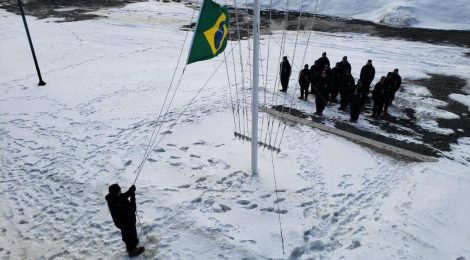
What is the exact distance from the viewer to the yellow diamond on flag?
5.95m

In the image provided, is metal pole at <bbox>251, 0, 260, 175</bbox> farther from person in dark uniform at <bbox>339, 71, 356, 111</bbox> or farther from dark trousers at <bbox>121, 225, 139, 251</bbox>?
person in dark uniform at <bbox>339, 71, 356, 111</bbox>

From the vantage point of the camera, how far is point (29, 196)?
7520mm

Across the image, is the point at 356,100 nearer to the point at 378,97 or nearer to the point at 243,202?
the point at 378,97

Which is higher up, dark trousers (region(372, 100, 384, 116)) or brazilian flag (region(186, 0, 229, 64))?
brazilian flag (region(186, 0, 229, 64))

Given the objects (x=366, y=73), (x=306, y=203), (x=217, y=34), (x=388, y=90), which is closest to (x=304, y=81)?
(x=366, y=73)

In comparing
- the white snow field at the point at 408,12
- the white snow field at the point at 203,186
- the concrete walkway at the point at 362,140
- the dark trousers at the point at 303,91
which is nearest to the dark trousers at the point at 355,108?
the white snow field at the point at 203,186

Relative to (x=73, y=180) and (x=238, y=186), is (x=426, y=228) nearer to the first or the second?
(x=238, y=186)

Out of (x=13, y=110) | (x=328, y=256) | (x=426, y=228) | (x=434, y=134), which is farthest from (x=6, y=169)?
(x=434, y=134)

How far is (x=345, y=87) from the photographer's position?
1116 centimetres

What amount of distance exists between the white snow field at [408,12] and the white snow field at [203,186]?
34.0ft

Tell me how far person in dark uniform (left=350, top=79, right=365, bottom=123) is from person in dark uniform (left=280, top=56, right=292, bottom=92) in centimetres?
243

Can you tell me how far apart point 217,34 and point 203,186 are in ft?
9.88

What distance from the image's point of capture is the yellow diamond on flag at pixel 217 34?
5.95 m

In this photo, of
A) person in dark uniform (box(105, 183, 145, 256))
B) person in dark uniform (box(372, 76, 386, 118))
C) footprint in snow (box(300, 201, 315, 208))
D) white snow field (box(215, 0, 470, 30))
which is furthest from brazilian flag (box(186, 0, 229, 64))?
white snow field (box(215, 0, 470, 30))
